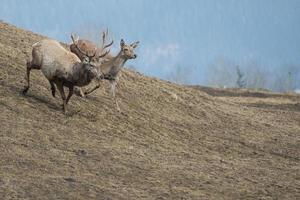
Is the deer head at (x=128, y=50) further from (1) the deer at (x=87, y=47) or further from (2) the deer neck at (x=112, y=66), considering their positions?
(1) the deer at (x=87, y=47)

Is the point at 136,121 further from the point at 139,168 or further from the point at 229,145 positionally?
the point at 139,168

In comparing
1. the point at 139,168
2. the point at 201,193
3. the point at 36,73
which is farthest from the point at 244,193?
the point at 36,73

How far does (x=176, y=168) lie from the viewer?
45.8 ft

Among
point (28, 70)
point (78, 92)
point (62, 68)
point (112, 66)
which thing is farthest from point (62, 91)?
point (112, 66)

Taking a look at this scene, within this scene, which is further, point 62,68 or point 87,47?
point 87,47

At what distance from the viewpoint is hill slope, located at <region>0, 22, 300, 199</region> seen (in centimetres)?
1209

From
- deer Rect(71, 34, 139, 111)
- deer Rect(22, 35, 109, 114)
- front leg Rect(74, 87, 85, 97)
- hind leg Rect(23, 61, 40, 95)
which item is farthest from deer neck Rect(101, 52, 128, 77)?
hind leg Rect(23, 61, 40, 95)

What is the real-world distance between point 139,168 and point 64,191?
8.24 feet

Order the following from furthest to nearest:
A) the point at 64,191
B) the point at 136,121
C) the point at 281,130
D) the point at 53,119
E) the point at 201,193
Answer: the point at 281,130
the point at 136,121
the point at 53,119
the point at 201,193
the point at 64,191

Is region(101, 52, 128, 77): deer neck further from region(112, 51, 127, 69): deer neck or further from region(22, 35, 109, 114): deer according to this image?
region(22, 35, 109, 114): deer

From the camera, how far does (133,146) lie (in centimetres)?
1520

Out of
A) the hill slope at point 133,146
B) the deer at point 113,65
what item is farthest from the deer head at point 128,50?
the hill slope at point 133,146

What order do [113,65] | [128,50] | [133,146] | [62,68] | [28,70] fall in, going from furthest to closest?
1. [128,50]
2. [113,65]
3. [28,70]
4. [62,68]
5. [133,146]

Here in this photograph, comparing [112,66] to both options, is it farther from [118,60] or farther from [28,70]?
[28,70]
